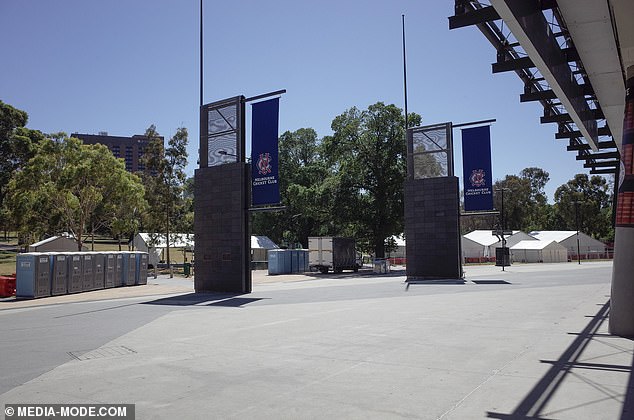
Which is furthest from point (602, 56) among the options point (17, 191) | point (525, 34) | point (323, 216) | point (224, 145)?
point (323, 216)

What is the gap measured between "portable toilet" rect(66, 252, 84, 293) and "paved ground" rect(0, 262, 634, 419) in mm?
8741

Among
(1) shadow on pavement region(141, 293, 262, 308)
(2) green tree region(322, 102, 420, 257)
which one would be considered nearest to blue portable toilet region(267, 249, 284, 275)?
(2) green tree region(322, 102, 420, 257)

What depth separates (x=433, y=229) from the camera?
32.5 metres

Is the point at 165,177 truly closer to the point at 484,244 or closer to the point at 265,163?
the point at 265,163

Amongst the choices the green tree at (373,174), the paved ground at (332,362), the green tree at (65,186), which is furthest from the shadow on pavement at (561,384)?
the green tree at (373,174)

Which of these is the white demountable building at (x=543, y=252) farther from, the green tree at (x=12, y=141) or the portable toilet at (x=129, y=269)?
the green tree at (x=12, y=141)

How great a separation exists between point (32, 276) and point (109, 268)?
594cm

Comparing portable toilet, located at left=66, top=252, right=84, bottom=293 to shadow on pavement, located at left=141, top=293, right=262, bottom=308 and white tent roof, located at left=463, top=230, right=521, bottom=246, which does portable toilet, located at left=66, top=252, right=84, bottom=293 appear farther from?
white tent roof, located at left=463, top=230, right=521, bottom=246

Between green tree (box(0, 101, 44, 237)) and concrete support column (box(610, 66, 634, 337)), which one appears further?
green tree (box(0, 101, 44, 237))

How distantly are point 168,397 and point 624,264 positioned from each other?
29.7 feet

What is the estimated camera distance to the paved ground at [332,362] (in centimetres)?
602

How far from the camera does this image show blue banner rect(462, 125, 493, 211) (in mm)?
30250

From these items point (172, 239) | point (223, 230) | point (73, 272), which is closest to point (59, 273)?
point (73, 272)

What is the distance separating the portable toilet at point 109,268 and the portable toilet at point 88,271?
43.2 inches
